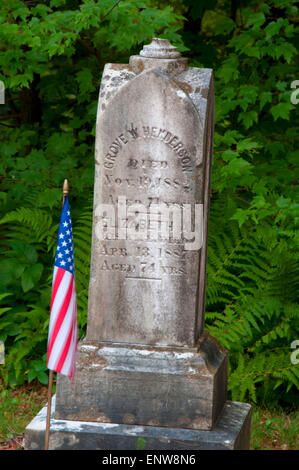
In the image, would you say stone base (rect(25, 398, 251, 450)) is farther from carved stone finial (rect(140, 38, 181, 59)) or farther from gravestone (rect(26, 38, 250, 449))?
carved stone finial (rect(140, 38, 181, 59))

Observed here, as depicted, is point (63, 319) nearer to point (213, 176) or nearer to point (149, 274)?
point (149, 274)

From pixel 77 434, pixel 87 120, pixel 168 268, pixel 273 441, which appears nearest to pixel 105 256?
pixel 168 268

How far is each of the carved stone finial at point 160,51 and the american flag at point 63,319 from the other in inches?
50.0

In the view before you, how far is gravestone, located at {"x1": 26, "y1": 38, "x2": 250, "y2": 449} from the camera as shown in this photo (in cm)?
439

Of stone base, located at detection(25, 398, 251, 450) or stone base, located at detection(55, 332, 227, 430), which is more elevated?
stone base, located at detection(55, 332, 227, 430)

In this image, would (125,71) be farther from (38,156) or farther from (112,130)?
(38,156)

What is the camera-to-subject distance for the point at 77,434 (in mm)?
4410

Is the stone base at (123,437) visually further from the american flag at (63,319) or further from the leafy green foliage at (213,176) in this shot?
the leafy green foliage at (213,176)

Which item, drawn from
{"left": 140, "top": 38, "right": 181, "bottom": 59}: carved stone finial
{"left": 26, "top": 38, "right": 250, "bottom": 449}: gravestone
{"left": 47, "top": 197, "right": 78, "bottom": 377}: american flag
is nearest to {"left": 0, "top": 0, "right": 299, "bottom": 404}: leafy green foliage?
{"left": 26, "top": 38, "right": 250, "bottom": 449}: gravestone

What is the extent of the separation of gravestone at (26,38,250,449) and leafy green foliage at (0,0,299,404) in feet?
4.40

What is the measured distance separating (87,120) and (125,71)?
320 cm

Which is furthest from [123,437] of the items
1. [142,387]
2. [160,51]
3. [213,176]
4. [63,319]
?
[213,176]

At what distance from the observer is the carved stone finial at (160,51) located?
4461mm

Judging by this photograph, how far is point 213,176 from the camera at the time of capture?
6.37m
